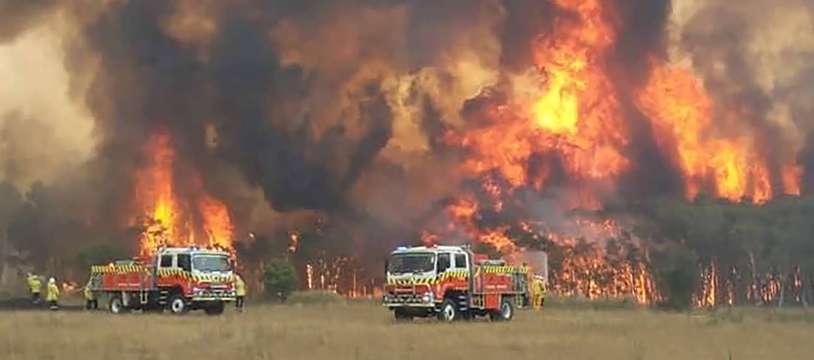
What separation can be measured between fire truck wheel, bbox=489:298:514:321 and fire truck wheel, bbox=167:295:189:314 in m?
11.3

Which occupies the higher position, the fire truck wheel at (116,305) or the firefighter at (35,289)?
the firefighter at (35,289)

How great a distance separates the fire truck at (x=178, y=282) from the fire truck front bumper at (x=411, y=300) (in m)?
8.64

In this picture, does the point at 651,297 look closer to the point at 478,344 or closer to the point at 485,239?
the point at 485,239

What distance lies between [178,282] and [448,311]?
36.3 ft

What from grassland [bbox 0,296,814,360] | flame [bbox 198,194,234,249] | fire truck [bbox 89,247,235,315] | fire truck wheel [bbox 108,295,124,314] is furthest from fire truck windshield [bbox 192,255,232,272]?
flame [bbox 198,194,234,249]

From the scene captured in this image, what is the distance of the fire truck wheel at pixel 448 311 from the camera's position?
36.7m

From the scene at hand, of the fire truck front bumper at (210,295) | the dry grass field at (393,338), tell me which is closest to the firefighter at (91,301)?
the fire truck front bumper at (210,295)

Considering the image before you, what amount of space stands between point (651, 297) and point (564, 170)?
11.5 metres

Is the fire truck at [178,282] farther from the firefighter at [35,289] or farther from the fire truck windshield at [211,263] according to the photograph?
the firefighter at [35,289]

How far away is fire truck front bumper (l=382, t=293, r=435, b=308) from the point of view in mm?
36188

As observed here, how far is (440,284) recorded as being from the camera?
36.6 metres

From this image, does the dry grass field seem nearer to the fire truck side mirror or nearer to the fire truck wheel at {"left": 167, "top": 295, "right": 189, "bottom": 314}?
the fire truck side mirror

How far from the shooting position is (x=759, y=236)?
59000 mm

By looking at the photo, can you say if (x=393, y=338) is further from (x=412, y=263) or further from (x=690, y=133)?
(x=690, y=133)
